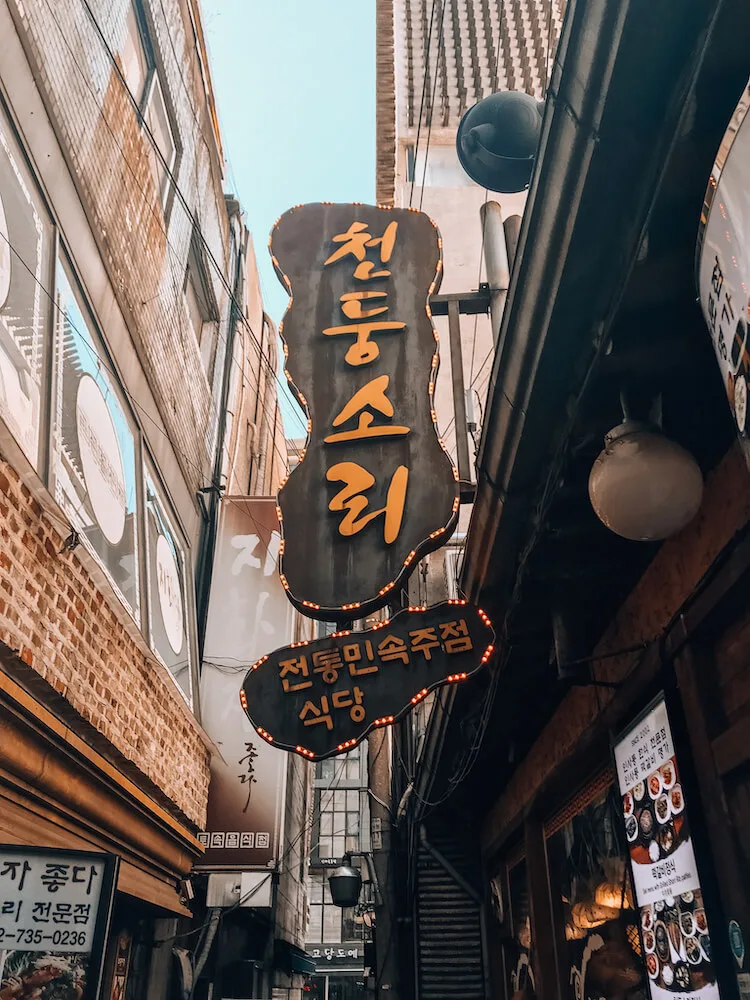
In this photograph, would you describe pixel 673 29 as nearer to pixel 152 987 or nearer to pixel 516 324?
pixel 516 324

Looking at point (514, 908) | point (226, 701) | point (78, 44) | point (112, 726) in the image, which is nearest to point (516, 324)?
point (112, 726)

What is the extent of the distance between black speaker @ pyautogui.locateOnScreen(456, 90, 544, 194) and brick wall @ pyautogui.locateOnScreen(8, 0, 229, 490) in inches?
139

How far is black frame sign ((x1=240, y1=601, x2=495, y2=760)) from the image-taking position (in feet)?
16.5

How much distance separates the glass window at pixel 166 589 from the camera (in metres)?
8.23

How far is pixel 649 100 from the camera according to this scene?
8.55 ft

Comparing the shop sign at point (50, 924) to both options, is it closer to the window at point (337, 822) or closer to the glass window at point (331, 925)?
the window at point (337, 822)

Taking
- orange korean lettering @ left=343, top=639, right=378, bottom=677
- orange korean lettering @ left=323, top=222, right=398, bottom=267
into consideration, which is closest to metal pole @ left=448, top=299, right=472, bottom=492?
orange korean lettering @ left=323, top=222, right=398, bottom=267

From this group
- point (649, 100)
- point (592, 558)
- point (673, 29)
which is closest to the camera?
point (673, 29)

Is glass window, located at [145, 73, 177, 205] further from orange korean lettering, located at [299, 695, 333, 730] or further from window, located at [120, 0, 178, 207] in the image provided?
orange korean lettering, located at [299, 695, 333, 730]

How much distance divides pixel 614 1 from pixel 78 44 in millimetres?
6629

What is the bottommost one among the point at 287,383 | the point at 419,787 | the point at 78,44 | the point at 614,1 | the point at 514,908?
the point at 514,908

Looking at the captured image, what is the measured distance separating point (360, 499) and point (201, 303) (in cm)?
898

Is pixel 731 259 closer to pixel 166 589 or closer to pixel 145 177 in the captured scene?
pixel 166 589

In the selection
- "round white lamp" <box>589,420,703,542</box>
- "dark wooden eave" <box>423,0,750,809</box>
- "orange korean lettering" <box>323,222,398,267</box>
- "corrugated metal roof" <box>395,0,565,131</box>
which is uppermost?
"corrugated metal roof" <box>395,0,565,131</box>
